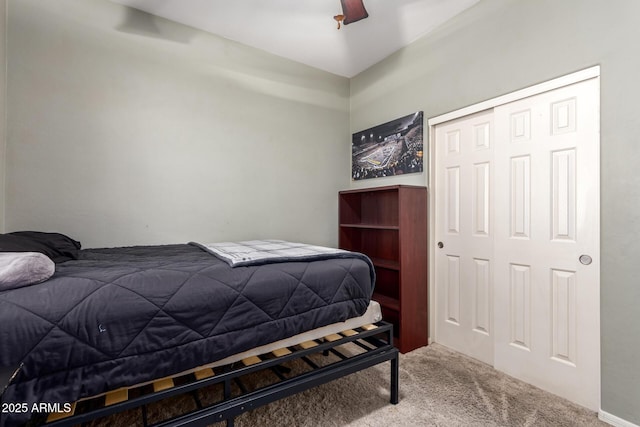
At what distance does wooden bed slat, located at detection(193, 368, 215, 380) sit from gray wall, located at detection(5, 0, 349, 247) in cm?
148

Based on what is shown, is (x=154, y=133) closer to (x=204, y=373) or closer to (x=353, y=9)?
(x=353, y=9)

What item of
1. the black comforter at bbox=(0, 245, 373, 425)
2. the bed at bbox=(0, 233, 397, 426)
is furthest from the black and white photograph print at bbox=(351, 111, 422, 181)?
the black comforter at bbox=(0, 245, 373, 425)

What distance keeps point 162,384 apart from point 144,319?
32cm

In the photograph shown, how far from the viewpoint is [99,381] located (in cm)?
102

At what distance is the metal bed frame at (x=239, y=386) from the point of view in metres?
1.08

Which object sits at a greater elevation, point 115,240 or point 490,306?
point 115,240

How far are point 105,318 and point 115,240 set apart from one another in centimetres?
151

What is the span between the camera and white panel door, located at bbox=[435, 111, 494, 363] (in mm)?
2260

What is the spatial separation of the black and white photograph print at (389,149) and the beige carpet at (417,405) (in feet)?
5.54

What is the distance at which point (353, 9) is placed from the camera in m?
1.94

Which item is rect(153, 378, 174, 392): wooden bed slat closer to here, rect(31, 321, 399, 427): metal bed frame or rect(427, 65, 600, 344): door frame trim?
rect(31, 321, 399, 427): metal bed frame

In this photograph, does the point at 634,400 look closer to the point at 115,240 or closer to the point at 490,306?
the point at 490,306

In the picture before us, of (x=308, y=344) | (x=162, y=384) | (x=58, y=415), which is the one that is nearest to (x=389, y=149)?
(x=308, y=344)

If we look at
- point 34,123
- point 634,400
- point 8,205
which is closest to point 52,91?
point 34,123
